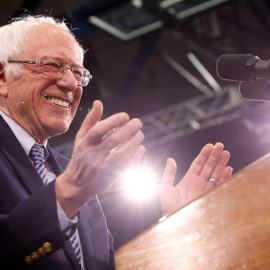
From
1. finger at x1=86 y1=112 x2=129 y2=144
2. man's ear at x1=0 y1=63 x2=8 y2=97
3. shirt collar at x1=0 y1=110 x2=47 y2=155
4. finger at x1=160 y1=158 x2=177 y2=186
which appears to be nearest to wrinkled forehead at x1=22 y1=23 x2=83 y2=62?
man's ear at x1=0 y1=63 x2=8 y2=97

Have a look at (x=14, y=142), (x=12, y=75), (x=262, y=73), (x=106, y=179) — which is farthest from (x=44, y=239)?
(x=12, y=75)

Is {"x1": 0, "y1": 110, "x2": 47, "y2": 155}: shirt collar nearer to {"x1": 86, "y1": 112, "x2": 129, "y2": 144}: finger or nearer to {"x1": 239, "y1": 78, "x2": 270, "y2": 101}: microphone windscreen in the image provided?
{"x1": 86, "y1": 112, "x2": 129, "y2": 144}: finger

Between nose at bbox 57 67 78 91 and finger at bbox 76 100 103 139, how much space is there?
2.09ft

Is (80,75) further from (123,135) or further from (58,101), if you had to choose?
(123,135)

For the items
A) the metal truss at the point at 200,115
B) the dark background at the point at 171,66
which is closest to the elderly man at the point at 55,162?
the dark background at the point at 171,66

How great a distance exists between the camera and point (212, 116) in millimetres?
5660

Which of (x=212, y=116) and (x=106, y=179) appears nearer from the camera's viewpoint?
(x=106, y=179)

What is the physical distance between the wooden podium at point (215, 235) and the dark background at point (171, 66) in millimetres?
2785

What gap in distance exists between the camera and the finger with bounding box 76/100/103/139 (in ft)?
2.38

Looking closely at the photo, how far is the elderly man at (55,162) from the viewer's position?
28.5 inches

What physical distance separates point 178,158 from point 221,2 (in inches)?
85.7

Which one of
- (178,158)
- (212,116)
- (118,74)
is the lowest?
(212,116)

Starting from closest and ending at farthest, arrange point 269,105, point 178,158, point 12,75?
1. point 12,75
2. point 178,158
3. point 269,105

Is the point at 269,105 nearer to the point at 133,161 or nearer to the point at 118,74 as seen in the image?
the point at 118,74
